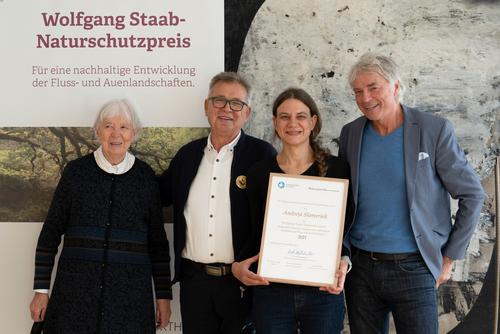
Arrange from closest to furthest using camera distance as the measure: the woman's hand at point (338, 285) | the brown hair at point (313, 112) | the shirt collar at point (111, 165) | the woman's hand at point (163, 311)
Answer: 1. the woman's hand at point (338, 285)
2. the brown hair at point (313, 112)
3. the shirt collar at point (111, 165)
4. the woman's hand at point (163, 311)

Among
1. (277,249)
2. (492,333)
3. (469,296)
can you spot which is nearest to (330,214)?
(277,249)

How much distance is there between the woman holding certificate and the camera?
1987mm

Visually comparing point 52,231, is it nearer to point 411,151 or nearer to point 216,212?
point 216,212

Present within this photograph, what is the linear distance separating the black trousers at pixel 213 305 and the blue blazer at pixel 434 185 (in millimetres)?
738

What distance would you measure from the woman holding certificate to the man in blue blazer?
0.37 ft

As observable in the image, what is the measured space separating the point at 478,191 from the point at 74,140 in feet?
7.03

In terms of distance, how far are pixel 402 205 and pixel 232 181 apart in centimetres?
80

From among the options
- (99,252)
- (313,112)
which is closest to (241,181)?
(313,112)

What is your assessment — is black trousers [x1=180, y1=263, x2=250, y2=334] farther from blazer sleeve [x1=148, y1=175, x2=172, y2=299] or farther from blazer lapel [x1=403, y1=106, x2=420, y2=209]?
blazer lapel [x1=403, y1=106, x2=420, y2=209]

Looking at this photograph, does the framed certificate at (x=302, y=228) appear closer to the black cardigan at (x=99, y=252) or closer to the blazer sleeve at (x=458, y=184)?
the blazer sleeve at (x=458, y=184)

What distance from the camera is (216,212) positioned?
2375mm

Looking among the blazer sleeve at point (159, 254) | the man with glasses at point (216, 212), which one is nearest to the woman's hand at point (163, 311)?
the blazer sleeve at point (159, 254)

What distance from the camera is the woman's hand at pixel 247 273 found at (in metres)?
2.02

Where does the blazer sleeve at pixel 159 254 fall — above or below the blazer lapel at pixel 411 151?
below
